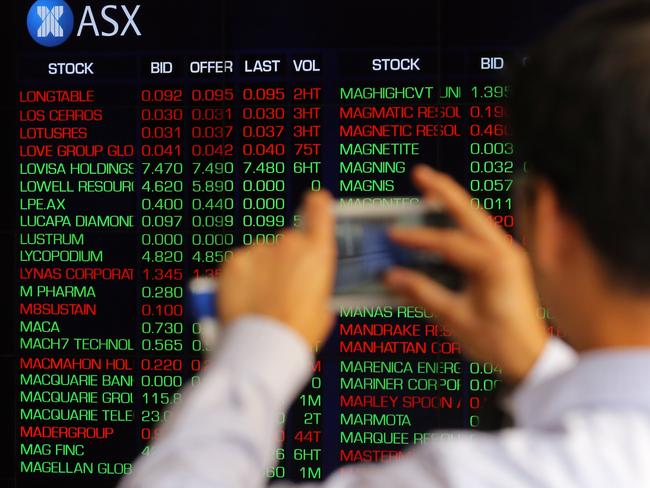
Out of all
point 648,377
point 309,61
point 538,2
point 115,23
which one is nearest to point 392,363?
point 309,61

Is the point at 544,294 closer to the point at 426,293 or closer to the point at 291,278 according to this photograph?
the point at 426,293

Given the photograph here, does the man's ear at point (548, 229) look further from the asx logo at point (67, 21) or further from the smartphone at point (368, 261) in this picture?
the asx logo at point (67, 21)

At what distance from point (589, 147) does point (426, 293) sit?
6.6 inches

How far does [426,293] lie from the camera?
73 cm

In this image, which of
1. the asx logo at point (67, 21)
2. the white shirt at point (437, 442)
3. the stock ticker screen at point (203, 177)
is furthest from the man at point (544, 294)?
the asx logo at point (67, 21)

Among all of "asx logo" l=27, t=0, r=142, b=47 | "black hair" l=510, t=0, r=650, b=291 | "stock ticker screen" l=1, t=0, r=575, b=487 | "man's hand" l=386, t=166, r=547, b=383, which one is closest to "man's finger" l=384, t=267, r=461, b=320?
"man's hand" l=386, t=166, r=547, b=383

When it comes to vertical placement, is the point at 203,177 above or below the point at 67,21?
below

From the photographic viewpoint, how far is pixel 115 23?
243 cm

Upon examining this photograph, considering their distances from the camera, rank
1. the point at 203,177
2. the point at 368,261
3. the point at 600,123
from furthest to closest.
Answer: the point at 203,177
the point at 368,261
the point at 600,123

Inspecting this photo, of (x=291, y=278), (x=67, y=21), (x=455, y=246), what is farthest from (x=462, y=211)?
(x=67, y=21)

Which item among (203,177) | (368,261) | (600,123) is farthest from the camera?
(203,177)

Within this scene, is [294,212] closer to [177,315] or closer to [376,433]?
[177,315]

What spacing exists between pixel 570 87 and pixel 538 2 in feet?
5.91

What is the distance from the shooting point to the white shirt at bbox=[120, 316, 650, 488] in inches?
24.1
